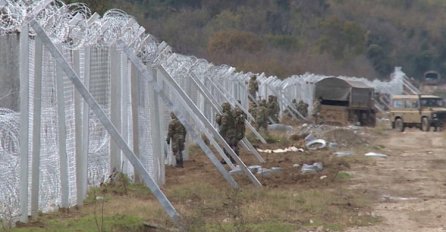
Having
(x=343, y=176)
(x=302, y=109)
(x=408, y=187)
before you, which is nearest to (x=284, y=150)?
(x=343, y=176)

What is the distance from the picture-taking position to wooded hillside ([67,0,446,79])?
63125 mm

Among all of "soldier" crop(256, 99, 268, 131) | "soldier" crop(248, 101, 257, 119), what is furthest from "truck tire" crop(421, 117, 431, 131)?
"soldier" crop(256, 99, 268, 131)

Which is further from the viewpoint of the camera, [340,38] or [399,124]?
[340,38]

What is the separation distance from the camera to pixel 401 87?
6488 centimetres

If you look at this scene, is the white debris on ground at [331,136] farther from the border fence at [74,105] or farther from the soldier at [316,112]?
the border fence at [74,105]

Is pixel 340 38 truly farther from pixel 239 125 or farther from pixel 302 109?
pixel 239 125

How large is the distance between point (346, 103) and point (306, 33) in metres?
39.2

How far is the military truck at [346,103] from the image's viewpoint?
44188mm

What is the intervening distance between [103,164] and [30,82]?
136 inches

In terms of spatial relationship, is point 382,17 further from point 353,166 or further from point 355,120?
point 353,166

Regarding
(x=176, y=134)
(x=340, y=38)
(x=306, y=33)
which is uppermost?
(x=306, y=33)

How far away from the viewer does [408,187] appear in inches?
693

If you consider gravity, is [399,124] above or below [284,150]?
below

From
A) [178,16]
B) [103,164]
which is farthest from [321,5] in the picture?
[103,164]
